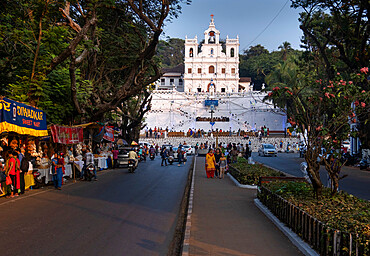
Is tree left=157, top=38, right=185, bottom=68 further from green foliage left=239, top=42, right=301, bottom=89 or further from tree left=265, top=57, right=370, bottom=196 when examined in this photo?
tree left=265, top=57, right=370, bottom=196

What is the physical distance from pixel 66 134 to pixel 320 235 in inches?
692

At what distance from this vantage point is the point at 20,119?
613 inches

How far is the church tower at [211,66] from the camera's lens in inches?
4082

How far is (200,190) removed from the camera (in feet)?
54.2

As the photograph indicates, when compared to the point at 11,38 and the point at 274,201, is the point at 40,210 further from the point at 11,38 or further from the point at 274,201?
the point at 11,38

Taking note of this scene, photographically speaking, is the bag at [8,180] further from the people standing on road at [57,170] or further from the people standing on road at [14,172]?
the people standing on road at [57,170]

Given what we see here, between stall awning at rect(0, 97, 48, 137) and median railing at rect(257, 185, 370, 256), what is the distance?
9.82m

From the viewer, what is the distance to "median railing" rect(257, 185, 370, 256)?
224 inches

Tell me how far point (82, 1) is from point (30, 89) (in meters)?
7.87

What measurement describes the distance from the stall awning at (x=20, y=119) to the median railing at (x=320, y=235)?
32.2 ft

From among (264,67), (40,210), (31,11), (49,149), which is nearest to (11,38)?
(31,11)

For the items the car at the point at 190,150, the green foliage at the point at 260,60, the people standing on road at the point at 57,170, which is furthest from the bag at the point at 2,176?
the green foliage at the point at 260,60

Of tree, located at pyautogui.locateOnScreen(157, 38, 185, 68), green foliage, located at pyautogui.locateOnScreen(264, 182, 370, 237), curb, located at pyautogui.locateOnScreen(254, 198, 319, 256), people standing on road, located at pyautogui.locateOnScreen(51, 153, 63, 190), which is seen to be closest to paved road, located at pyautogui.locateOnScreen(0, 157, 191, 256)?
people standing on road, located at pyautogui.locateOnScreen(51, 153, 63, 190)

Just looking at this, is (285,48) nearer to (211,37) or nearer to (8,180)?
(211,37)
